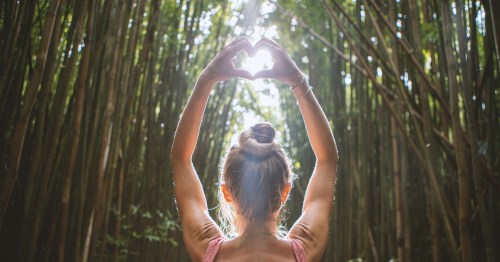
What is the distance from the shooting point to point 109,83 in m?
2.38

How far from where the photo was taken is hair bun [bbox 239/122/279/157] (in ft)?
3.56

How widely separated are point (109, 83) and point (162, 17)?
1756 mm

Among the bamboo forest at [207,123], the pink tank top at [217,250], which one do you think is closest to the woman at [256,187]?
the pink tank top at [217,250]

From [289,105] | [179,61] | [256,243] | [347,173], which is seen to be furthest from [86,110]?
[289,105]

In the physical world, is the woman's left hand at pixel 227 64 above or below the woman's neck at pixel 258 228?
above

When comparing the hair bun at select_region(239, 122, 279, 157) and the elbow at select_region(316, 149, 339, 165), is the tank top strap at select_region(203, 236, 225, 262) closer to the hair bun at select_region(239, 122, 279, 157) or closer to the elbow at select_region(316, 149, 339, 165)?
the hair bun at select_region(239, 122, 279, 157)

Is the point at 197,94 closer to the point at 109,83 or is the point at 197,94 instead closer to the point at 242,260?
the point at 242,260

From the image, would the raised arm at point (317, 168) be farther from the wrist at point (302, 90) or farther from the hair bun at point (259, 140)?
the hair bun at point (259, 140)

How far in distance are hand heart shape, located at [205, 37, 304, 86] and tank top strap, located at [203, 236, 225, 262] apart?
1.27 ft

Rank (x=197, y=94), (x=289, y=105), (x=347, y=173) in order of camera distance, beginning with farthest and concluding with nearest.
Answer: (x=289, y=105) → (x=347, y=173) → (x=197, y=94)

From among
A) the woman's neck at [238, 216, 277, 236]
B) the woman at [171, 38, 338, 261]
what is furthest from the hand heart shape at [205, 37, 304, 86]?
the woman's neck at [238, 216, 277, 236]

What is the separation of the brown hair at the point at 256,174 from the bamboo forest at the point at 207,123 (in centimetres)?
13

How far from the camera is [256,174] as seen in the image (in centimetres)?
106

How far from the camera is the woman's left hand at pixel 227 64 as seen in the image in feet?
3.70
